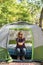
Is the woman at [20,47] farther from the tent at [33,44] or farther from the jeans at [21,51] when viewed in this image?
the tent at [33,44]

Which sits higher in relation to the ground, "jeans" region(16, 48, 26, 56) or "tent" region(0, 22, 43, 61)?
"tent" region(0, 22, 43, 61)

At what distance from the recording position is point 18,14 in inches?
629

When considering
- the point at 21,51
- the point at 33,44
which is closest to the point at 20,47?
the point at 21,51

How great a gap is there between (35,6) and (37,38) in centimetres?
2070

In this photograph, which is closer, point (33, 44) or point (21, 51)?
point (33, 44)

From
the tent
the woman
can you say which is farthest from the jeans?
the tent

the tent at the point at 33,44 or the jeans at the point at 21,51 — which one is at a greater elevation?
the tent at the point at 33,44

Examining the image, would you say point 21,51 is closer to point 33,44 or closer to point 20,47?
point 20,47

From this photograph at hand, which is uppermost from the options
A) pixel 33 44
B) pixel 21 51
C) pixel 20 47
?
pixel 33 44

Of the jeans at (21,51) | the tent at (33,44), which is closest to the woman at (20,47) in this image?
the jeans at (21,51)

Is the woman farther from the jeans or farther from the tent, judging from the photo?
the tent

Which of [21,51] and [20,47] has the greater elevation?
[20,47]

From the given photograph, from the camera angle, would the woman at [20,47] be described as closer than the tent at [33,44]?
No

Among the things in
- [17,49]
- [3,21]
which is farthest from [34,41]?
[3,21]
